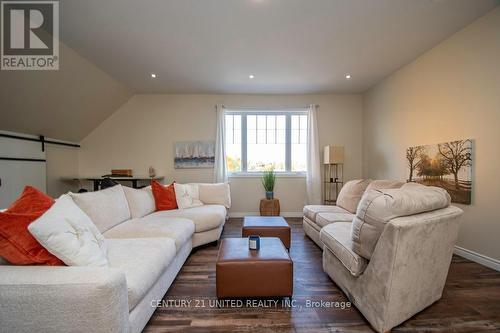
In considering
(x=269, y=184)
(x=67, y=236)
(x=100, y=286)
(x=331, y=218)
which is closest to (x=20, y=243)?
(x=67, y=236)

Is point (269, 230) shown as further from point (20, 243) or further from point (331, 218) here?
point (20, 243)

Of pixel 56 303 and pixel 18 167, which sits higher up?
pixel 18 167

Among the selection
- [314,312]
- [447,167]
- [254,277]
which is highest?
[447,167]

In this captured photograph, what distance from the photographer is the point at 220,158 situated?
15.9 feet

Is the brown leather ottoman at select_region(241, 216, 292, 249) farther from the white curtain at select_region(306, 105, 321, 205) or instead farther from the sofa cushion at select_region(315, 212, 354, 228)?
the white curtain at select_region(306, 105, 321, 205)

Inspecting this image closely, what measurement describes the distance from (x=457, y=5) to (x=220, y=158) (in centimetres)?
398

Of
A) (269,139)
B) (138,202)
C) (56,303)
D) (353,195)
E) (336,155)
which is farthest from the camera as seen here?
(269,139)

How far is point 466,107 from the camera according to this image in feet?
8.77

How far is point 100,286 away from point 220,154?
12.8 feet

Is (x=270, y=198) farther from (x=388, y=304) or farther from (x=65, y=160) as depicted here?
(x=65, y=160)

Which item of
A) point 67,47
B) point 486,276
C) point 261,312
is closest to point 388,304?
point 261,312

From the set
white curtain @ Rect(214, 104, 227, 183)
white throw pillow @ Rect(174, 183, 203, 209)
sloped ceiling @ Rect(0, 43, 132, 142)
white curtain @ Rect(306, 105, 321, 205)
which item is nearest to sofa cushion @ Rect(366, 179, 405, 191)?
white curtain @ Rect(306, 105, 321, 205)

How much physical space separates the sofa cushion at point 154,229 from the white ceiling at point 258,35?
2171mm

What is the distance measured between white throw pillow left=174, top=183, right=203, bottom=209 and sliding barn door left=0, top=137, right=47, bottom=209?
233cm
